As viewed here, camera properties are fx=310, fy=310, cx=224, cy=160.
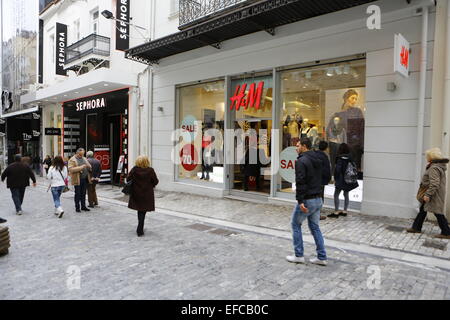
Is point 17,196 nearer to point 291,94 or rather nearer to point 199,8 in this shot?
point 199,8

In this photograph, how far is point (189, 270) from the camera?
4.36 m

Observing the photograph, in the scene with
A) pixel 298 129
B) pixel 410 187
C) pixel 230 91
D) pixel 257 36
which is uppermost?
pixel 257 36

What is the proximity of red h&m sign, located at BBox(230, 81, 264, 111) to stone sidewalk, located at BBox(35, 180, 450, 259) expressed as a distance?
122 inches

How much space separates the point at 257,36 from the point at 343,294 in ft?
25.9

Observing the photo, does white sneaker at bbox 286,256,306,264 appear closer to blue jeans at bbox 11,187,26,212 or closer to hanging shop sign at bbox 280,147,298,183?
hanging shop sign at bbox 280,147,298,183

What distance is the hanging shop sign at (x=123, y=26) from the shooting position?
12859mm

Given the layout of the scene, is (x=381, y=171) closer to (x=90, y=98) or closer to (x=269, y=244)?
(x=269, y=244)

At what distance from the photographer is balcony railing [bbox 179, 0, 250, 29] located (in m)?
9.16

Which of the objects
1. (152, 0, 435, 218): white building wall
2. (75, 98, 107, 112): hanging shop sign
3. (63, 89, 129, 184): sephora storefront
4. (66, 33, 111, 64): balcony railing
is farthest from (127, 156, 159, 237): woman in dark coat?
(66, 33, 111, 64): balcony railing

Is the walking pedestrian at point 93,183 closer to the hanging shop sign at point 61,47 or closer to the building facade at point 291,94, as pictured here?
the building facade at point 291,94

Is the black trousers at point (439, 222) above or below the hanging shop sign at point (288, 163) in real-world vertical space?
below

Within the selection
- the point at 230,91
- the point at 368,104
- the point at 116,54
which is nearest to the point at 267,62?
the point at 230,91

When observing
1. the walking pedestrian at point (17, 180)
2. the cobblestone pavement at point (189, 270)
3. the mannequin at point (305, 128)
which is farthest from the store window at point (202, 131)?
the walking pedestrian at point (17, 180)
